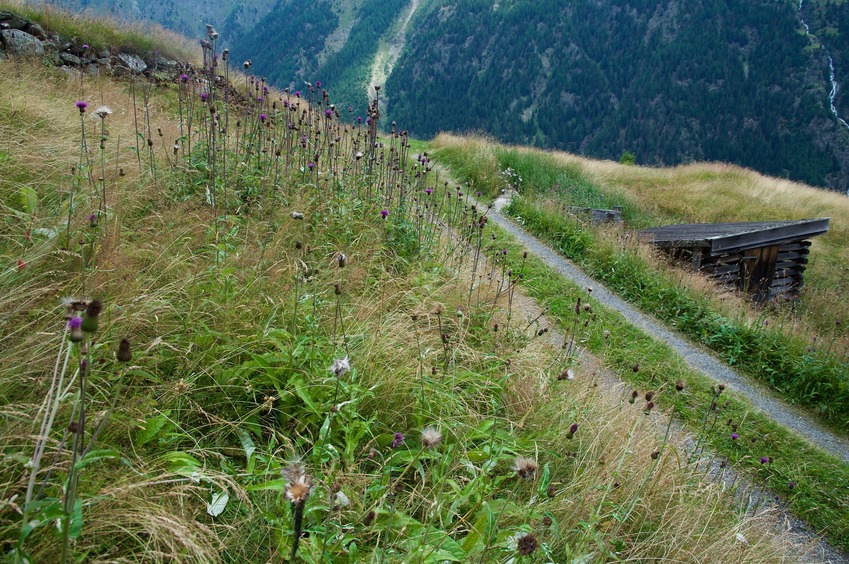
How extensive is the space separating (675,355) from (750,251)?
7524 mm

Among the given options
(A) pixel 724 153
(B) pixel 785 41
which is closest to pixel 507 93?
(A) pixel 724 153

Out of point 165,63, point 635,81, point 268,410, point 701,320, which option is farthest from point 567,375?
point 635,81

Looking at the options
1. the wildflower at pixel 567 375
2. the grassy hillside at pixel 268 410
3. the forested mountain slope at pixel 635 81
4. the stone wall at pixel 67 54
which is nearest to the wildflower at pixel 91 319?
the grassy hillside at pixel 268 410

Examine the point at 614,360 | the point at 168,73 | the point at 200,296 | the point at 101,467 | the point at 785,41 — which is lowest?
the point at 614,360

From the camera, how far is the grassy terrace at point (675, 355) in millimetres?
5156

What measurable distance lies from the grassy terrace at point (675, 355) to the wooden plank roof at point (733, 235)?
1402 millimetres

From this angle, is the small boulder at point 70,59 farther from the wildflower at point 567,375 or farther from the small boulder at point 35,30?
the wildflower at point 567,375

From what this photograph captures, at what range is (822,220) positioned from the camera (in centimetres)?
1416

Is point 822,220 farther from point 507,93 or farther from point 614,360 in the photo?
point 507,93

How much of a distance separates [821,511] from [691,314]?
14.0 ft

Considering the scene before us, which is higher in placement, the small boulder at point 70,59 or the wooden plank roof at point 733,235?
the small boulder at point 70,59

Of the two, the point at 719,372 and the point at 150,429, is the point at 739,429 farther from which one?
the point at 150,429

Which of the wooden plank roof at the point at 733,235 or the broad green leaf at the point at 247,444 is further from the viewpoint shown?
the wooden plank roof at the point at 733,235

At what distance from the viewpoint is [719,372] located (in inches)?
292
